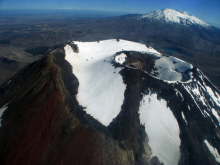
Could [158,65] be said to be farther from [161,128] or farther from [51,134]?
[51,134]

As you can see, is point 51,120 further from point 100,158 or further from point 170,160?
point 170,160

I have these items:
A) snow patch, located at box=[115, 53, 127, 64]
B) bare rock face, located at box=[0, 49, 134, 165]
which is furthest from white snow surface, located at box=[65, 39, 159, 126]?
bare rock face, located at box=[0, 49, 134, 165]

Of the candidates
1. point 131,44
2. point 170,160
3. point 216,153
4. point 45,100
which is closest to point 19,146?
point 45,100

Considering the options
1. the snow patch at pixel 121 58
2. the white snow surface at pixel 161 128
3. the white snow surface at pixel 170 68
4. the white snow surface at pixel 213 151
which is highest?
the snow patch at pixel 121 58

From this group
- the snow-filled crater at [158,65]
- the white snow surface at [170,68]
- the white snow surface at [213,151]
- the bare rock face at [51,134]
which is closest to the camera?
the bare rock face at [51,134]

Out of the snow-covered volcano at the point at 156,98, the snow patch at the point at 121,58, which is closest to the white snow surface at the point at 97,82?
the snow-covered volcano at the point at 156,98

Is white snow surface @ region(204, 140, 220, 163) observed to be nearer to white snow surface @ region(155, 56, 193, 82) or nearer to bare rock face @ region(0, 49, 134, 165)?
bare rock face @ region(0, 49, 134, 165)

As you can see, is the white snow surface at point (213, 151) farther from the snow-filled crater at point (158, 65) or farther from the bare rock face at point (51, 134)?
the snow-filled crater at point (158, 65)
